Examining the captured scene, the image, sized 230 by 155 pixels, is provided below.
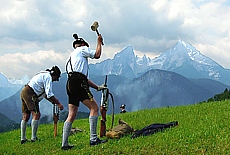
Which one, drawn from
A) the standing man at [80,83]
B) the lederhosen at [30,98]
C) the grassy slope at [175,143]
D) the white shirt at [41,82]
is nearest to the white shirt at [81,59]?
the standing man at [80,83]

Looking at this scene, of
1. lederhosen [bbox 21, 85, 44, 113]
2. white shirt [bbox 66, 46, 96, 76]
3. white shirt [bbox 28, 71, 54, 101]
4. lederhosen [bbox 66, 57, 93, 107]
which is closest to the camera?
lederhosen [bbox 66, 57, 93, 107]

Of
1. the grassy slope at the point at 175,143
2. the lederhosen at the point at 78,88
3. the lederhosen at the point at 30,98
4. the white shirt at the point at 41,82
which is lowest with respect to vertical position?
the grassy slope at the point at 175,143

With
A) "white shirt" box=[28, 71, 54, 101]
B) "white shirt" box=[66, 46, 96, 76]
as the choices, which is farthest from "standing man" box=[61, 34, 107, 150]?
"white shirt" box=[28, 71, 54, 101]

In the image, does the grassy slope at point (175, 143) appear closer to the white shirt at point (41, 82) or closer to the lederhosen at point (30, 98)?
the lederhosen at point (30, 98)

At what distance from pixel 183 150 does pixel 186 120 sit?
416 centimetres

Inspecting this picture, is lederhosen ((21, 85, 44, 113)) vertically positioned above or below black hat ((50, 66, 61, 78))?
below

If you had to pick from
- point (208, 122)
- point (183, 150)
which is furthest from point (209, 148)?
point (208, 122)

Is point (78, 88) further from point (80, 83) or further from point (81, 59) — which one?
point (81, 59)

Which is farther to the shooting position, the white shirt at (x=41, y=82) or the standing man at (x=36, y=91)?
the standing man at (x=36, y=91)

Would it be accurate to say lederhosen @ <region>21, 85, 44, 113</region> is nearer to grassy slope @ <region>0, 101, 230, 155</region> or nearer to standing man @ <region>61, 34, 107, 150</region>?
grassy slope @ <region>0, 101, 230, 155</region>

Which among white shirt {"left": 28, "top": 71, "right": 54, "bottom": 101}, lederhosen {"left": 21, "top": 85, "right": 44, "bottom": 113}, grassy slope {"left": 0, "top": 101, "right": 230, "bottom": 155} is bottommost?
grassy slope {"left": 0, "top": 101, "right": 230, "bottom": 155}

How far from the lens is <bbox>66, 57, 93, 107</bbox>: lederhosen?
8836 millimetres

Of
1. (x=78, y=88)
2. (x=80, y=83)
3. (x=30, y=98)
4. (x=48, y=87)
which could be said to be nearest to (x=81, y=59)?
(x=80, y=83)

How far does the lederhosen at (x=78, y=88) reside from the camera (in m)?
8.84
